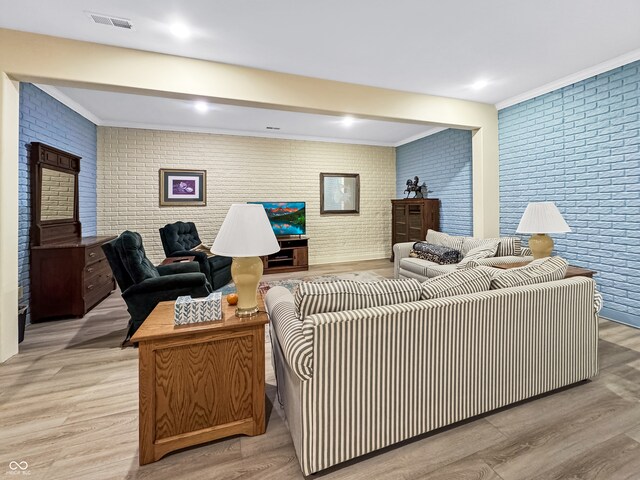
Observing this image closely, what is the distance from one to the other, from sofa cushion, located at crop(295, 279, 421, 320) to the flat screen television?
459cm

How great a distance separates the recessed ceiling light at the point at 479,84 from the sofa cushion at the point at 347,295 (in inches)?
127

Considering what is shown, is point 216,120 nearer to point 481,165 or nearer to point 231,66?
point 231,66

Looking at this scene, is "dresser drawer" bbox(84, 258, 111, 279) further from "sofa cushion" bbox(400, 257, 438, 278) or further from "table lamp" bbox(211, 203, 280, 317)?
"sofa cushion" bbox(400, 257, 438, 278)

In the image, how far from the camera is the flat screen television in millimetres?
6059

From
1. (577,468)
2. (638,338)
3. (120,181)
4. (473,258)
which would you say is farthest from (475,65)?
(120,181)

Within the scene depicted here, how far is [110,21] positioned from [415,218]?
5123 millimetres

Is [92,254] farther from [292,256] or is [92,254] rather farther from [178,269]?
[292,256]

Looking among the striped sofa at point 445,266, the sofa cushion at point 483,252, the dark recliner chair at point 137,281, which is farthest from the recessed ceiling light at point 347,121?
the dark recliner chair at point 137,281

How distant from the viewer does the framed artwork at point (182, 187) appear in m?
5.48

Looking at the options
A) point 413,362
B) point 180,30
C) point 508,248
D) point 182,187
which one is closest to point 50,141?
point 182,187

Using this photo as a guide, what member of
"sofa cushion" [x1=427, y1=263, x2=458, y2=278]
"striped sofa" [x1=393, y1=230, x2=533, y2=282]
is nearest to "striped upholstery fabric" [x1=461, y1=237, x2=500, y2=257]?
"striped sofa" [x1=393, y1=230, x2=533, y2=282]

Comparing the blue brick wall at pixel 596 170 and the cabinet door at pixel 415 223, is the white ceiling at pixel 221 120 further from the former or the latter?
the blue brick wall at pixel 596 170

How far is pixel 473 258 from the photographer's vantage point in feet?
12.3

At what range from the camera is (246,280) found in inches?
65.2
